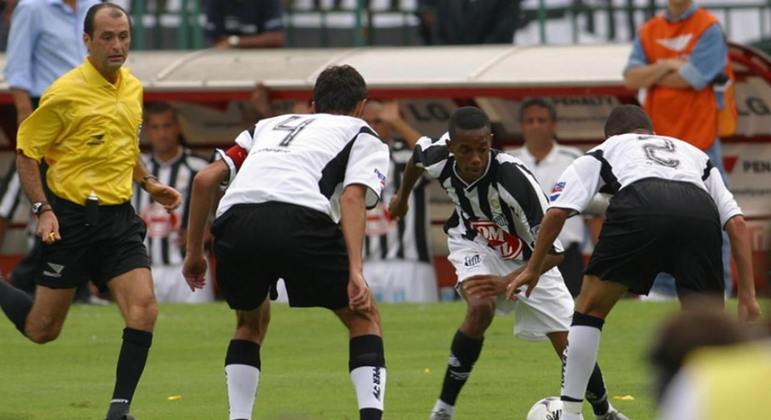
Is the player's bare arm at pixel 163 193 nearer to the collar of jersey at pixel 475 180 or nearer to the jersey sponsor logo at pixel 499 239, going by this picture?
the collar of jersey at pixel 475 180

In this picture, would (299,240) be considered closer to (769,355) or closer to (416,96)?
(769,355)

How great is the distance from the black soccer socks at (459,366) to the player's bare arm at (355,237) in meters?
1.67

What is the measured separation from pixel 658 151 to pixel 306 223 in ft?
5.99

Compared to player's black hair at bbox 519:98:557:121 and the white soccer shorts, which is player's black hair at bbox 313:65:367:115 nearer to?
the white soccer shorts

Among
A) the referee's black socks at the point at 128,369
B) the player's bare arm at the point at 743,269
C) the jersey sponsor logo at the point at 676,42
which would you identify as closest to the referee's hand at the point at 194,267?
the referee's black socks at the point at 128,369

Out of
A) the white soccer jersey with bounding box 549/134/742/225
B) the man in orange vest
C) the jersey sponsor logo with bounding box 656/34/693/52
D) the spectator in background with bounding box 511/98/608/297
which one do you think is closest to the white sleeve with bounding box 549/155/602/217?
the white soccer jersey with bounding box 549/134/742/225

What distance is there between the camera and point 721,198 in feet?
28.2

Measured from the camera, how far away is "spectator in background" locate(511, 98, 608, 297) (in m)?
15.6

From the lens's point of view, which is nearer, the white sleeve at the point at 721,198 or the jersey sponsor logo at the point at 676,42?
the white sleeve at the point at 721,198

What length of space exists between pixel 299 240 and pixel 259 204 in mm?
248

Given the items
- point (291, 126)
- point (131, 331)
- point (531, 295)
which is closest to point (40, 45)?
point (131, 331)

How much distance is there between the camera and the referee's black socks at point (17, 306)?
9.65 m

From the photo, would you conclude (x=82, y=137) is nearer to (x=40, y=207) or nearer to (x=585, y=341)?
(x=40, y=207)

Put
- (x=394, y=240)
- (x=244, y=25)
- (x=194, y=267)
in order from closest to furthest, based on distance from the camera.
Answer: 1. (x=194, y=267)
2. (x=394, y=240)
3. (x=244, y=25)
